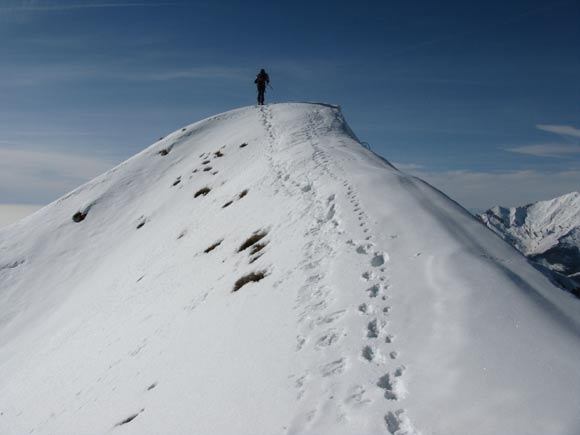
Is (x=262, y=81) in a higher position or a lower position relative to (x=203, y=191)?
higher

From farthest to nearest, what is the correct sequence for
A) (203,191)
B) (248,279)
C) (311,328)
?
1. (203,191)
2. (248,279)
3. (311,328)

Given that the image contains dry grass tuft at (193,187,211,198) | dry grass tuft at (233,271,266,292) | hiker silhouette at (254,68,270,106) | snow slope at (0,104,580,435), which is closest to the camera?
snow slope at (0,104,580,435)

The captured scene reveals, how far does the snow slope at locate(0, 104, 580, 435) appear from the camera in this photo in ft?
20.6

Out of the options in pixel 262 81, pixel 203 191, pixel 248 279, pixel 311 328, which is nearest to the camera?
pixel 311 328

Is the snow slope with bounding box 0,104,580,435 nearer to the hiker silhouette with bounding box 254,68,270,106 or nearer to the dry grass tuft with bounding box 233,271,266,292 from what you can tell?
the dry grass tuft with bounding box 233,271,266,292

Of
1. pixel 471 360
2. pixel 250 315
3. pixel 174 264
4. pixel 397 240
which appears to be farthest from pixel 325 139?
pixel 471 360

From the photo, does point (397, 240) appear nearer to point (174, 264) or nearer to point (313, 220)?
point (313, 220)

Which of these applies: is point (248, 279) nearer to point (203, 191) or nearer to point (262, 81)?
point (203, 191)

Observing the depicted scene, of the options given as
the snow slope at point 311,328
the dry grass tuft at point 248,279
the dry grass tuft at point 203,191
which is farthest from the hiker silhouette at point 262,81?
the dry grass tuft at point 248,279

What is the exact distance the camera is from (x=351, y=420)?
20.0 feet

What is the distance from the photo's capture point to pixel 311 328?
8.55m

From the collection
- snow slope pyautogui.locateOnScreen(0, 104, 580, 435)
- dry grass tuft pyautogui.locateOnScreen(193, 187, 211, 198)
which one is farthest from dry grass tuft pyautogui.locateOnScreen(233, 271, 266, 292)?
dry grass tuft pyautogui.locateOnScreen(193, 187, 211, 198)

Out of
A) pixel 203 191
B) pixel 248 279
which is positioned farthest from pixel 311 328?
pixel 203 191

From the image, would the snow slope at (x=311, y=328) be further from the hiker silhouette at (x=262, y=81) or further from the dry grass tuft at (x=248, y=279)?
the hiker silhouette at (x=262, y=81)
